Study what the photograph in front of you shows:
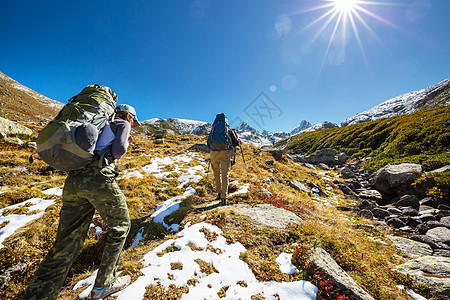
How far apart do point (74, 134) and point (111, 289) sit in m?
2.72

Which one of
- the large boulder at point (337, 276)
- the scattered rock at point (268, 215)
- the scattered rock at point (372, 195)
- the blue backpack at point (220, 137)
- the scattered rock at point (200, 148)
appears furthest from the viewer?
the scattered rock at point (200, 148)

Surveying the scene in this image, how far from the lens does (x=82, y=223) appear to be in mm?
2975

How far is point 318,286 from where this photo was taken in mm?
3322

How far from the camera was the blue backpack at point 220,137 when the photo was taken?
6573 mm

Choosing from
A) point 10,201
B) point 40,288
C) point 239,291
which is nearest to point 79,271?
point 40,288

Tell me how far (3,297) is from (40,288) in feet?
7.44

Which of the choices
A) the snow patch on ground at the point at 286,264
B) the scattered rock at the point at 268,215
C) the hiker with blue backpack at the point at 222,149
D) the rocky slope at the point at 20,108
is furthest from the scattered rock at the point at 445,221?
the rocky slope at the point at 20,108

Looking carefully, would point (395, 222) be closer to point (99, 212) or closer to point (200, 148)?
point (99, 212)

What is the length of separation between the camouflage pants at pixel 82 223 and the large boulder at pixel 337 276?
14.2 ft

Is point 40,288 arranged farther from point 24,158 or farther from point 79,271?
point 24,158

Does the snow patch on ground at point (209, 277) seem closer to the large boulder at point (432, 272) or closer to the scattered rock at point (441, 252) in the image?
the large boulder at point (432, 272)

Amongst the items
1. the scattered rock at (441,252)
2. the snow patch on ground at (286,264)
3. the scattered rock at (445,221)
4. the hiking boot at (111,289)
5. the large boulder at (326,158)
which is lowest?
the hiking boot at (111,289)

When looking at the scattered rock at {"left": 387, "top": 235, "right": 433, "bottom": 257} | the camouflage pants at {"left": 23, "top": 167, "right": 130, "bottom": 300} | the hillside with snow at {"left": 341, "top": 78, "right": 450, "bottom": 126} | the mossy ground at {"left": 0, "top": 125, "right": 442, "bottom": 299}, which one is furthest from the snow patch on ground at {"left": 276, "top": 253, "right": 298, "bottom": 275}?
the hillside with snow at {"left": 341, "top": 78, "right": 450, "bottom": 126}

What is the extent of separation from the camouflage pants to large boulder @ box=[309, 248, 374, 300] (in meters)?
4.34
